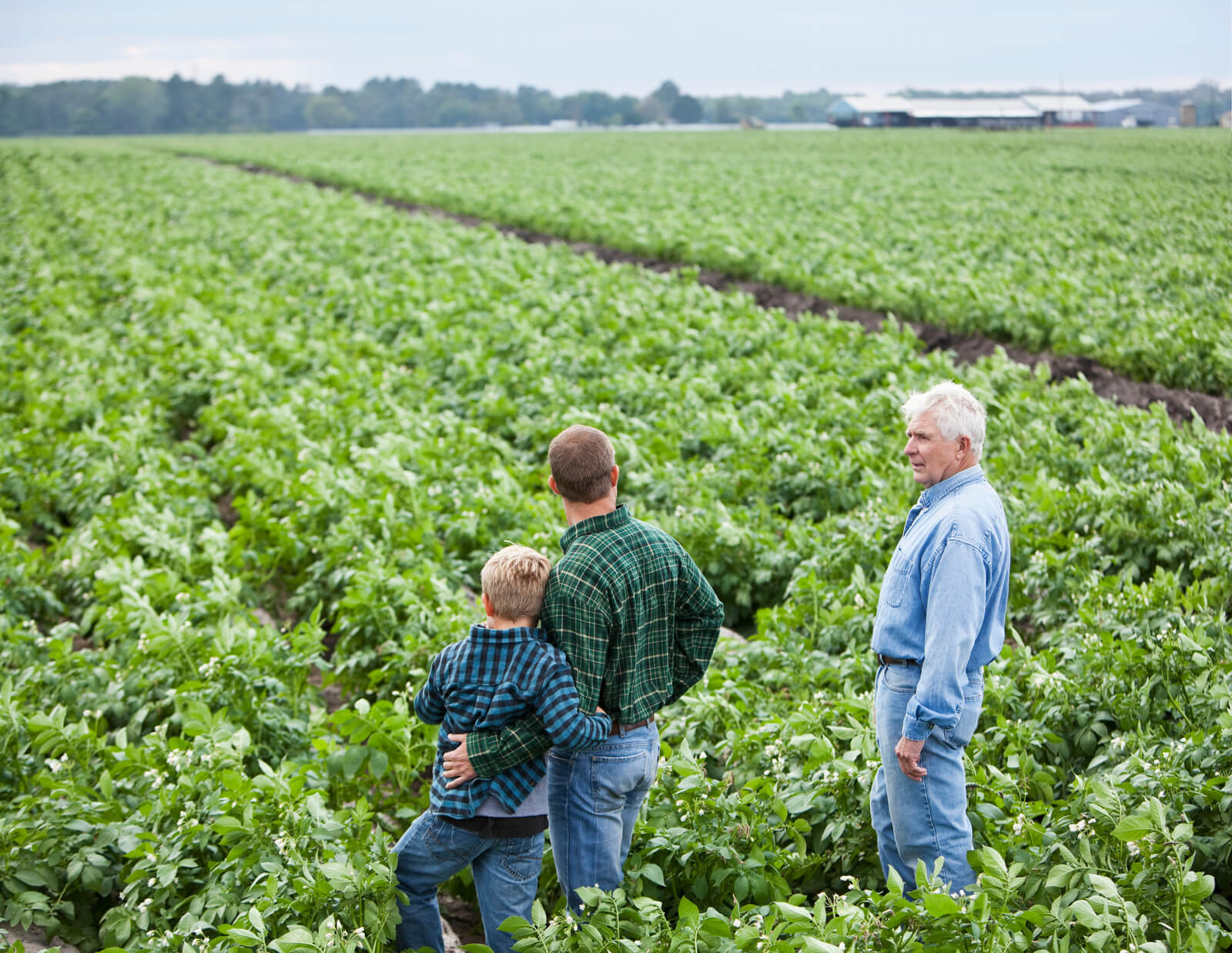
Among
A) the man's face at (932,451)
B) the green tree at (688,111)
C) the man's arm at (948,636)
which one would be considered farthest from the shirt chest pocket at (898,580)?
the green tree at (688,111)

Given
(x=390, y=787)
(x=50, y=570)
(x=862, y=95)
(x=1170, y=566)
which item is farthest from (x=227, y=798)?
(x=862, y=95)

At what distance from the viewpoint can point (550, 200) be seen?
88.4ft

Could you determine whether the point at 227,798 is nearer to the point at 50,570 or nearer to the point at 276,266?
the point at 50,570

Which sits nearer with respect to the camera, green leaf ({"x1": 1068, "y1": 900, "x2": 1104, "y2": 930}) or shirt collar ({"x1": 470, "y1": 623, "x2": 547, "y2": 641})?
green leaf ({"x1": 1068, "y1": 900, "x2": 1104, "y2": 930})

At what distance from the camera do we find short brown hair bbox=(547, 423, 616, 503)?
2.99 metres

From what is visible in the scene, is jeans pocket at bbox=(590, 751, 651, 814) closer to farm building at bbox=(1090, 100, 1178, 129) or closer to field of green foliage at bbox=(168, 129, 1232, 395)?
field of green foliage at bbox=(168, 129, 1232, 395)

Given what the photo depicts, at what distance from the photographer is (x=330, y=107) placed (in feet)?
541

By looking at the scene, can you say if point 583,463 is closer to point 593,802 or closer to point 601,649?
point 601,649

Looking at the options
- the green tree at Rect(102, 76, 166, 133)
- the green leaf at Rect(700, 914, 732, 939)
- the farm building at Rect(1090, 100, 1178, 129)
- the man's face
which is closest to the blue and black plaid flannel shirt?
the green leaf at Rect(700, 914, 732, 939)

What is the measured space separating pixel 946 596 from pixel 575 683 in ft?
3.94

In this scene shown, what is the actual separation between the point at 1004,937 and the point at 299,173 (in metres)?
45.0

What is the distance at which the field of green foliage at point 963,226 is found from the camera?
1238 centimetres

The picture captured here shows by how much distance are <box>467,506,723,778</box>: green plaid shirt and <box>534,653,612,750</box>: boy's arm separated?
7 centimetres

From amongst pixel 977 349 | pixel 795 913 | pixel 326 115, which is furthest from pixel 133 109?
pixel 795 913
